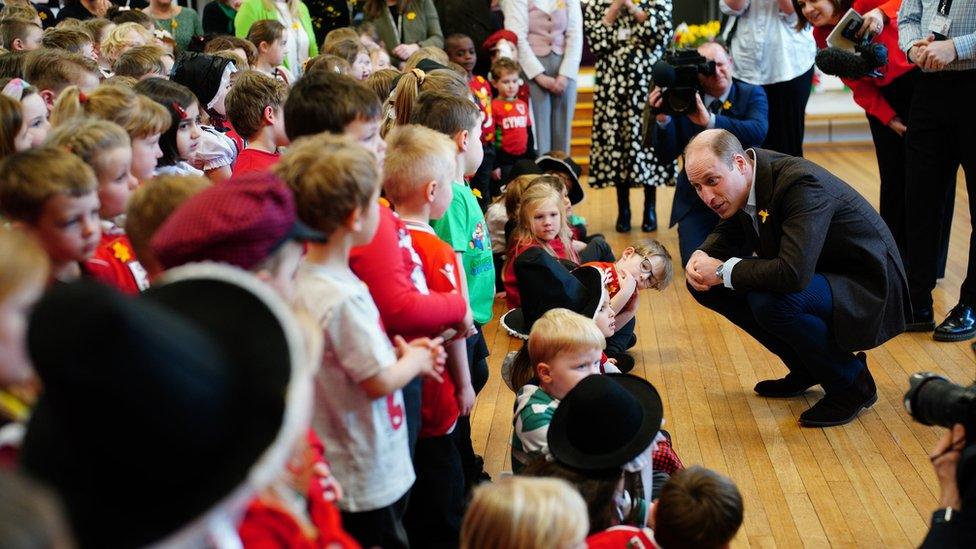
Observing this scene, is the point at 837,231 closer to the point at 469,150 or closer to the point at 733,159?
the point at 733,159

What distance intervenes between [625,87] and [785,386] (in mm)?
3004

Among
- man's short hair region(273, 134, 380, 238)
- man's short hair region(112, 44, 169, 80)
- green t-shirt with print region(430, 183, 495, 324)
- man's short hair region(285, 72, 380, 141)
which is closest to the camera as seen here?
man's short hair region(273, 134, 380, 238)

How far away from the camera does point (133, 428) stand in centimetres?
102

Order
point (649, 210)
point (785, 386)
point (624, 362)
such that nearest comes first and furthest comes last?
point (785, 386) → point (624, 362) → point (649, 210)

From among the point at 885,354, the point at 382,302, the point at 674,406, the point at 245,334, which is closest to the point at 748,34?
the point at 885,354

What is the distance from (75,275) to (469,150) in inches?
57.9

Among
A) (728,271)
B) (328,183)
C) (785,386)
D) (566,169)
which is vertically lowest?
(785,386)

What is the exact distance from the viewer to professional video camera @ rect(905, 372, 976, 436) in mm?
1889

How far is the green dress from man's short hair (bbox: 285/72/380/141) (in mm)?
3641

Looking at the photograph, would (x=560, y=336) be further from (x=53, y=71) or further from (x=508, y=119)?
(x=508, y=119)

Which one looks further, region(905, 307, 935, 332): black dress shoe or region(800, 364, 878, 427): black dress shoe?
region(905, 307, 935, 332): black dress shoe

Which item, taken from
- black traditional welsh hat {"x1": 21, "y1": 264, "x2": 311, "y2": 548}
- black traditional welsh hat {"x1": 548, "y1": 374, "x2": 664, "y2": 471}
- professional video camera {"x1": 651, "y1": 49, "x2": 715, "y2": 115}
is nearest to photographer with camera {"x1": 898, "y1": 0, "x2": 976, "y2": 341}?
professional video camera {"x1": 651, "y1": 49, "x2": 715, "y2": 115}

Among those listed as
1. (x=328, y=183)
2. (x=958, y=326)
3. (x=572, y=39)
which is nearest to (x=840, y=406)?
(x=958, y=326)

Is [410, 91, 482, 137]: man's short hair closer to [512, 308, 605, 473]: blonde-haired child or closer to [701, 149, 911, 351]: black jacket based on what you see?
Result: [512, 308, 605, 473]: blonde-haired child
